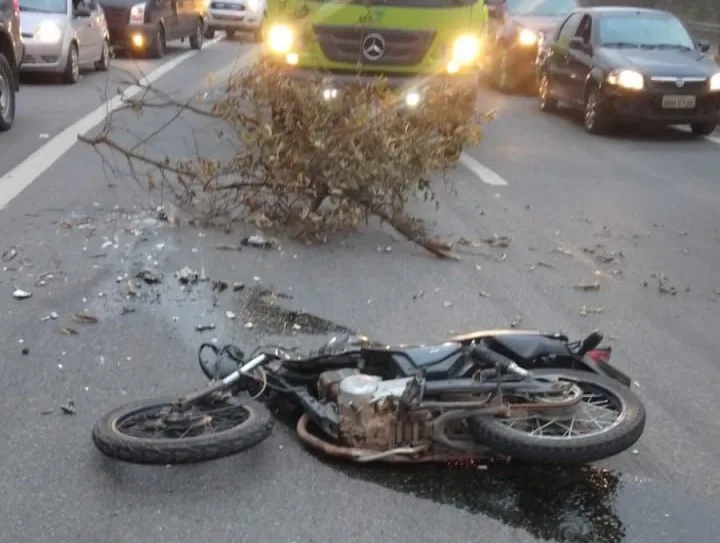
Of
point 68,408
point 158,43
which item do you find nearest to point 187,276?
point 68,408

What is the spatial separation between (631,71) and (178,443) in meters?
12.2

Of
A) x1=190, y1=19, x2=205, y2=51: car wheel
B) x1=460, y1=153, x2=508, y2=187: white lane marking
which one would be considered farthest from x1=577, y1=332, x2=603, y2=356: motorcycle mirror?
x1=190, y1=19, x2=205, y2=51: car wheel

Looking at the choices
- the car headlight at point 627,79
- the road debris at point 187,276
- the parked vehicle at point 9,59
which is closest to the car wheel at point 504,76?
the car headlight at point 627,79

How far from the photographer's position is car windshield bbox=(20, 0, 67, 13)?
19.1m

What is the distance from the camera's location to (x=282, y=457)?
475 centimetres

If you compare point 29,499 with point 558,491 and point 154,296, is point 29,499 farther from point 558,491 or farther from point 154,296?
point 154,296

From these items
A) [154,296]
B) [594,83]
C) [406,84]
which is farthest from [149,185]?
[594,83]

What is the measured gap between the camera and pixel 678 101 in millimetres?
15398

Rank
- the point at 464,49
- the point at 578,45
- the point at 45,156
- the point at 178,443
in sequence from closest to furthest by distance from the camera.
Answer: the point at 178,443 < the point at 45,156 < the point at 464,49 < the point at 578,45

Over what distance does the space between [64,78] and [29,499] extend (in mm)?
16166

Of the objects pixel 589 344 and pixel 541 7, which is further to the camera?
pixel 541 7

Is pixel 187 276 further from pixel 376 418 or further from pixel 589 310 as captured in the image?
pixel 376 418

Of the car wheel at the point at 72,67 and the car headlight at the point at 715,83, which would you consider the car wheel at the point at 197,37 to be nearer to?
the car wheel at the point at 72,67

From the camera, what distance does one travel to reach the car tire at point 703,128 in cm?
1616
